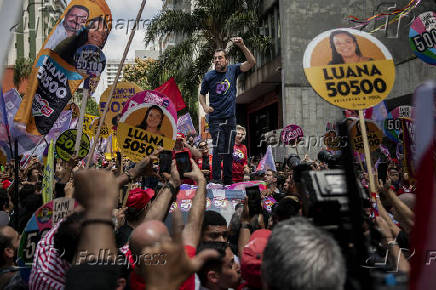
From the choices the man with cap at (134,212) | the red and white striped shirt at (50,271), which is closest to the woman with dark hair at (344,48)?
the man with cap at (134,212)

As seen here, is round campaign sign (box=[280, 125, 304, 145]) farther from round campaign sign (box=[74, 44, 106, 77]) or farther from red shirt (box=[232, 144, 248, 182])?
round campaign sign (box=[74, 44, 106, 77])

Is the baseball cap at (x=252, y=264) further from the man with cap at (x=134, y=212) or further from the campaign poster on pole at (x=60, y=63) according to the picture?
the campaign poster on pole at (x=60, y=63)

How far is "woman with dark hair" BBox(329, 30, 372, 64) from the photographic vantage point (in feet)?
14.6

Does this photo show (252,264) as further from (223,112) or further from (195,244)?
(223,112)

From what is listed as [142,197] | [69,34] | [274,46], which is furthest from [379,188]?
[274,46]

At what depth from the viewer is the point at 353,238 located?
1.61 m

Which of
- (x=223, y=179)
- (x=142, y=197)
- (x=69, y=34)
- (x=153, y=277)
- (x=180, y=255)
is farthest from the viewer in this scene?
(x=223, y=179)

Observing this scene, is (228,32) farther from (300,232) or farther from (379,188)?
(300,232)

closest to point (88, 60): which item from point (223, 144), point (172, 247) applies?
point (223, 144)

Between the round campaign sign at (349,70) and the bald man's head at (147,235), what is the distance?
8.45 feet

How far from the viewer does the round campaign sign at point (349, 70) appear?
4367 mm

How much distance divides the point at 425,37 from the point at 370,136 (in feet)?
5.44

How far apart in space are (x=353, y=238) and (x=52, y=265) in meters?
1.62

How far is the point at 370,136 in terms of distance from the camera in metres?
6.84
